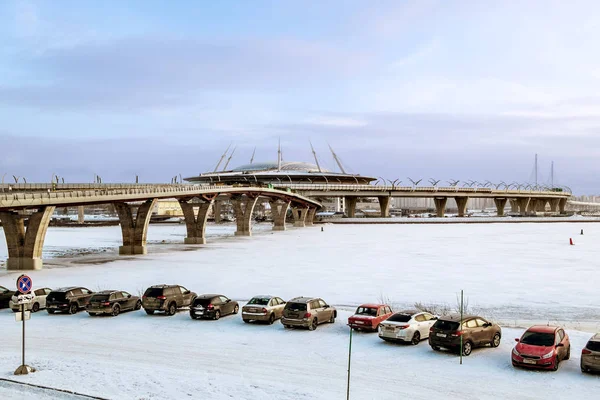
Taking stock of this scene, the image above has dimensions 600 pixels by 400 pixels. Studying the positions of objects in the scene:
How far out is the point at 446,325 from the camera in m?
20.7

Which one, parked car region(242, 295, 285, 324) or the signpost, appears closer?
the signpost

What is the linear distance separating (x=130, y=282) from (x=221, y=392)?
26027 mm

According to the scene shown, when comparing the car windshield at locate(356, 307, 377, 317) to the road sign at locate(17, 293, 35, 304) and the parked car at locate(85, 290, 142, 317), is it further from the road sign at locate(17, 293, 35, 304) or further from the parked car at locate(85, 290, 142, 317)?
the road sign at locate(17, 293, 35, 304)

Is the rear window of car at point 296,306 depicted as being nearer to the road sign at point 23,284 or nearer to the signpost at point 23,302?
the signpost at point 23,302

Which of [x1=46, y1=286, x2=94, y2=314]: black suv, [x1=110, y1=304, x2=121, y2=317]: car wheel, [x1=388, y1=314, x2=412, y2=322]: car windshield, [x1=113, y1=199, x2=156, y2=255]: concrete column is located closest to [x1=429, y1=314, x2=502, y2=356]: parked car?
[x1=388, y1=314, x2=412, y2=322]: car windshield

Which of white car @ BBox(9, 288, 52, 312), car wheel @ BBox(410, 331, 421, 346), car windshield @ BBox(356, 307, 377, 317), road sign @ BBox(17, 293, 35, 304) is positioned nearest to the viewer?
road sign @ BBox(17, 293, 35, 304)

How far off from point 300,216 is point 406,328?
14157 centimetres

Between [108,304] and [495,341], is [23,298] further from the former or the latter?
[495,341]

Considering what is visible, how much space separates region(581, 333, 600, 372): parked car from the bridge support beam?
4648 cm

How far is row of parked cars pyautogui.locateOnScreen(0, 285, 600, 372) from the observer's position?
1839 centimetres

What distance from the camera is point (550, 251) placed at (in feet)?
209

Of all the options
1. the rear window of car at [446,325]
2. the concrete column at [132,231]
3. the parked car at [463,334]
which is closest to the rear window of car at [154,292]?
the parked car at [463,334]

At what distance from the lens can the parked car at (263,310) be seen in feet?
83.6

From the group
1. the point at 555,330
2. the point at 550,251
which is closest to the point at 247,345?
the point at 555,330
